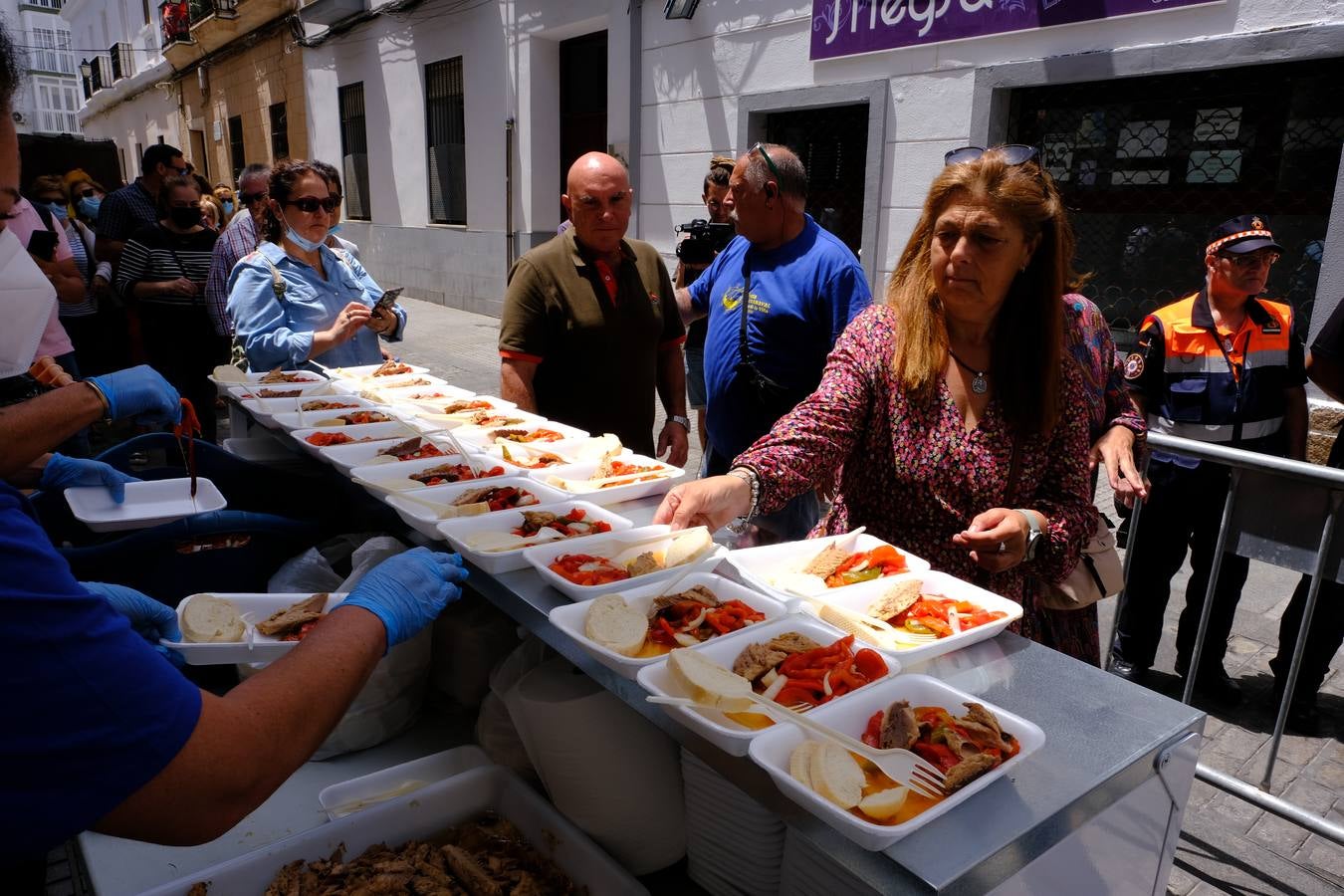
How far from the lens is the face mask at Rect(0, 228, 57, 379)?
10.0 feet

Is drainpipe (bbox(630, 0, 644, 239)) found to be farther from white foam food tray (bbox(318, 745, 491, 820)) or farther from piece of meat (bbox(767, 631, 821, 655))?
piece of meat (bbox(767, 631, 821, 655))

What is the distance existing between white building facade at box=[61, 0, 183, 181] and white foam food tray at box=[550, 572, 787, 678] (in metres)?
26.6

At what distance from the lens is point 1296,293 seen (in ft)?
17.1

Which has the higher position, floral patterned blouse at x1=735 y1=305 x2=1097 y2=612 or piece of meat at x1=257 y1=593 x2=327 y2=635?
floral patterned blouse at x1=735 y1=305 x2=1097 y2=612

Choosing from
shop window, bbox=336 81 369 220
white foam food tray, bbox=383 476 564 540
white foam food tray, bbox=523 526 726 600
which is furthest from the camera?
shop window, bbox=336 81 369 220

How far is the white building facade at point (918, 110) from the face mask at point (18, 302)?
222 inches

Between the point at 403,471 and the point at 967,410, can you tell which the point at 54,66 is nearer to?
the point at 403,471

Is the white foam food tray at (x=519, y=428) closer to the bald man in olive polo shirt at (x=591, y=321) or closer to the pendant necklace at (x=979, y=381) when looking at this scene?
the bald man in olive polo shirt at (x=591, y=321)

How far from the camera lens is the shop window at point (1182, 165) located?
5.02 meters

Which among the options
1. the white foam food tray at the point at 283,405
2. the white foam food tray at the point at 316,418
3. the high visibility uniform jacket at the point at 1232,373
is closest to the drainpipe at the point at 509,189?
the white foam food tray at the point at 283,405

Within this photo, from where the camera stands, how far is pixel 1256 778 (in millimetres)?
2969

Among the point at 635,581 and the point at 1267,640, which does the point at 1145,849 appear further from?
the point at 1267,640

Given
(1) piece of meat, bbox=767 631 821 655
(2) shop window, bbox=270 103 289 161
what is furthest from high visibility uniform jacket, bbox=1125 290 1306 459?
(2) shop window, bbox=270 103 289 161

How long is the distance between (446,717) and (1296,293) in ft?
18.3
